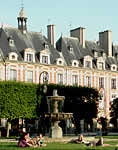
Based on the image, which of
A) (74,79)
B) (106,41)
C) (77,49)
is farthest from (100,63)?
(74,79)

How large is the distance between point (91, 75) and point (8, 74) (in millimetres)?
13221

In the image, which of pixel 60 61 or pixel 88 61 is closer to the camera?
pixel 60 61

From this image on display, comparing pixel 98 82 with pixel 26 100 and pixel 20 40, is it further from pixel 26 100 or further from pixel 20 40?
pixel 26 100

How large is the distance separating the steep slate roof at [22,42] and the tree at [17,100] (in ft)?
32.7

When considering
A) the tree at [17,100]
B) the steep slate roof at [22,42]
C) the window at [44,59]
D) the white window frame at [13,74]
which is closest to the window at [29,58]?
the steep slate roof at [22,42]

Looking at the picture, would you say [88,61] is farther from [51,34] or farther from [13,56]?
[13,56]

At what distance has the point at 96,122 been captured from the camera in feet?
179

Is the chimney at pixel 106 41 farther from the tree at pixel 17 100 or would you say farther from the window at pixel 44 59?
the tree at pixel 17 100

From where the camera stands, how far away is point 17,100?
38500 millimetres

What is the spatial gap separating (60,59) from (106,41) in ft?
33.8

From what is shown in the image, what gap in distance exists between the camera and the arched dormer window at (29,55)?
49753 mm

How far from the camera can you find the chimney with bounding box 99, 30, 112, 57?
6019cm

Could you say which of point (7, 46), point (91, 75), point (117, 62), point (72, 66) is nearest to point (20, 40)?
point (7, 46)

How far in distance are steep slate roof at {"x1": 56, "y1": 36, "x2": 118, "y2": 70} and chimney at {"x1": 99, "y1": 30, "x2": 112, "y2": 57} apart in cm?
74
